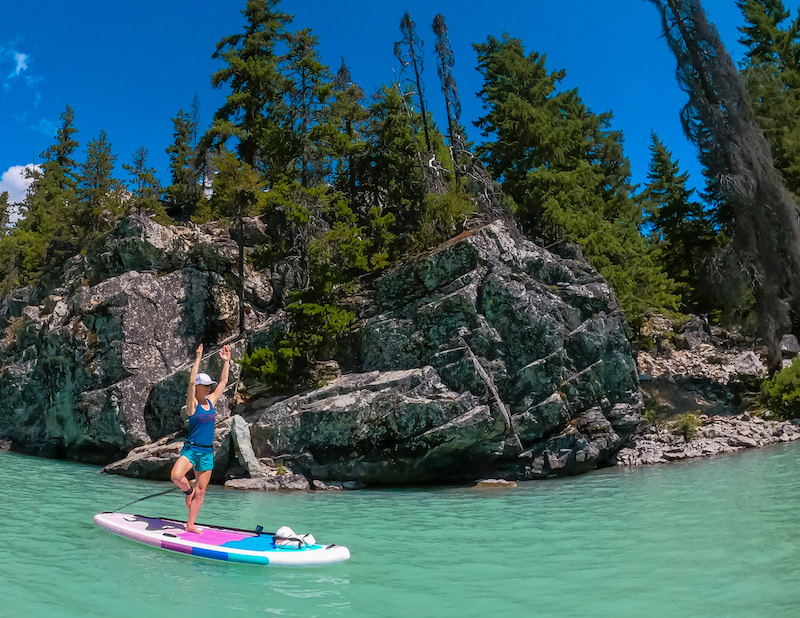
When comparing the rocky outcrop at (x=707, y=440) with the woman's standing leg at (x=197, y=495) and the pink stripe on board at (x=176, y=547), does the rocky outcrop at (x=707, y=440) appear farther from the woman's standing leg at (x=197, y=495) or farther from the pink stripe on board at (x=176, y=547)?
the pink stripe on board at (x=176, y=547)

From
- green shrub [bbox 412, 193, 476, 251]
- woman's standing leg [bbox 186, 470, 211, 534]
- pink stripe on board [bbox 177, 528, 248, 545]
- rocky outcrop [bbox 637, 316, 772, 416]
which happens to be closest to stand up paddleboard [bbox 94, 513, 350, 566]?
pink stripe on board [bbox 177, 528, 248, 545]

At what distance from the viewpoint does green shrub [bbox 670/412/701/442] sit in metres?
20.1

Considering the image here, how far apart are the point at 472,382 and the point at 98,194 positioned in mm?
32123

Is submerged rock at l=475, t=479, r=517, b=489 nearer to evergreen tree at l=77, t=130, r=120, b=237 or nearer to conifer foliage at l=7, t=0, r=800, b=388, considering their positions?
conifer foliage at l=7, t=0, r=800, b=388

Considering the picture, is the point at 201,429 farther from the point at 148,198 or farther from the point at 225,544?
the point at 148,198

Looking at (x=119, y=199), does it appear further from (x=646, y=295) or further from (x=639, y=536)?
(x=639, y=536)

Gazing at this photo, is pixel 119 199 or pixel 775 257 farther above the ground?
pixel 119 199

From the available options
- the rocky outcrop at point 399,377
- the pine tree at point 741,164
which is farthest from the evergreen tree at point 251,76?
the pine tree at point 741,164

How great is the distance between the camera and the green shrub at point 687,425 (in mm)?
20094

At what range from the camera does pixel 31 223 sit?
46.2 m

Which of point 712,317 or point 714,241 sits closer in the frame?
point 712,317

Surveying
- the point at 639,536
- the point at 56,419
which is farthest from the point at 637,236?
the point at 56,419

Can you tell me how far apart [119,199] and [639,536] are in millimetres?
34691

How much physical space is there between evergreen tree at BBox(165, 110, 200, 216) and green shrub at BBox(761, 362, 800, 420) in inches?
1231
